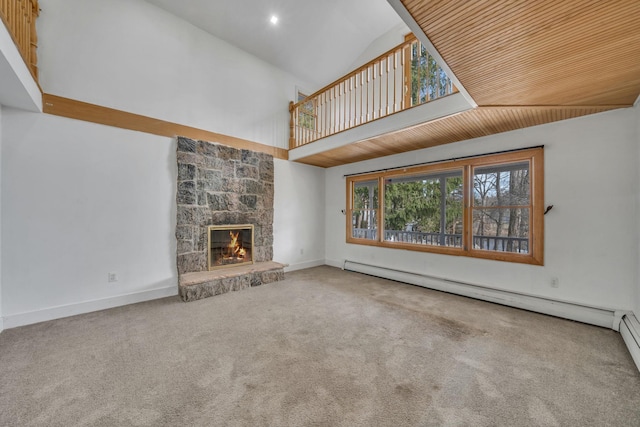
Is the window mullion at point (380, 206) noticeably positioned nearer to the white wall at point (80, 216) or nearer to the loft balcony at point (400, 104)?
the loft balcony at point (400, 104)

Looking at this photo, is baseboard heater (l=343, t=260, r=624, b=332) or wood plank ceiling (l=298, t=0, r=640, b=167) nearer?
wood plank ceiling (l=298, t=0, r=640, b=167)

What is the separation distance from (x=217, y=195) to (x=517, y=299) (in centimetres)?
466

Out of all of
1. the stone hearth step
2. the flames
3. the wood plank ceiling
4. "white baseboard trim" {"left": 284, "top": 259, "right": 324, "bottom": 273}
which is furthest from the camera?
"white baseboard trim" {"left": 284, "top": 259, "right": 324, "bottom": 273}

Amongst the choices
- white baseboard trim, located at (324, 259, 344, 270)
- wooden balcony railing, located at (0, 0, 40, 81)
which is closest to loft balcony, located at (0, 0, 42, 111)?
wooden balcony railing, located at (0, 0, 40, 81)

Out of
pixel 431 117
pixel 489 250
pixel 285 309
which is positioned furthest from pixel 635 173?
pixel 285 309

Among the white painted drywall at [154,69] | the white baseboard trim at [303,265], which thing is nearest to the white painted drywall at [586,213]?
the white baseboard trim at [303,265]

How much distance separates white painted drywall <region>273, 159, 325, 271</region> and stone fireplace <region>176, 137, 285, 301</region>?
0.88 feet

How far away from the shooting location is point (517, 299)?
10.5 feet

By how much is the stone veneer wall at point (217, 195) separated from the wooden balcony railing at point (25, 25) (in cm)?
158

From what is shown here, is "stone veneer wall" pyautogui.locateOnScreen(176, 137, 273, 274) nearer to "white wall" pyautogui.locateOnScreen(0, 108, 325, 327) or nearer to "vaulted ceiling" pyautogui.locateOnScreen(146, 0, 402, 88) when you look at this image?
"white wall" pyautogui.locateOnScreen(0, 108, 325, 327)

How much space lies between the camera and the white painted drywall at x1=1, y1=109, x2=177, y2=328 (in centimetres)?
269

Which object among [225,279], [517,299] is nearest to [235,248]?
[225,279]

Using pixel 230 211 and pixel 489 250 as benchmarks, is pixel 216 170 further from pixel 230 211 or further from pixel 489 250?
pixel 489 250

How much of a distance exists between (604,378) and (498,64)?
252cm
